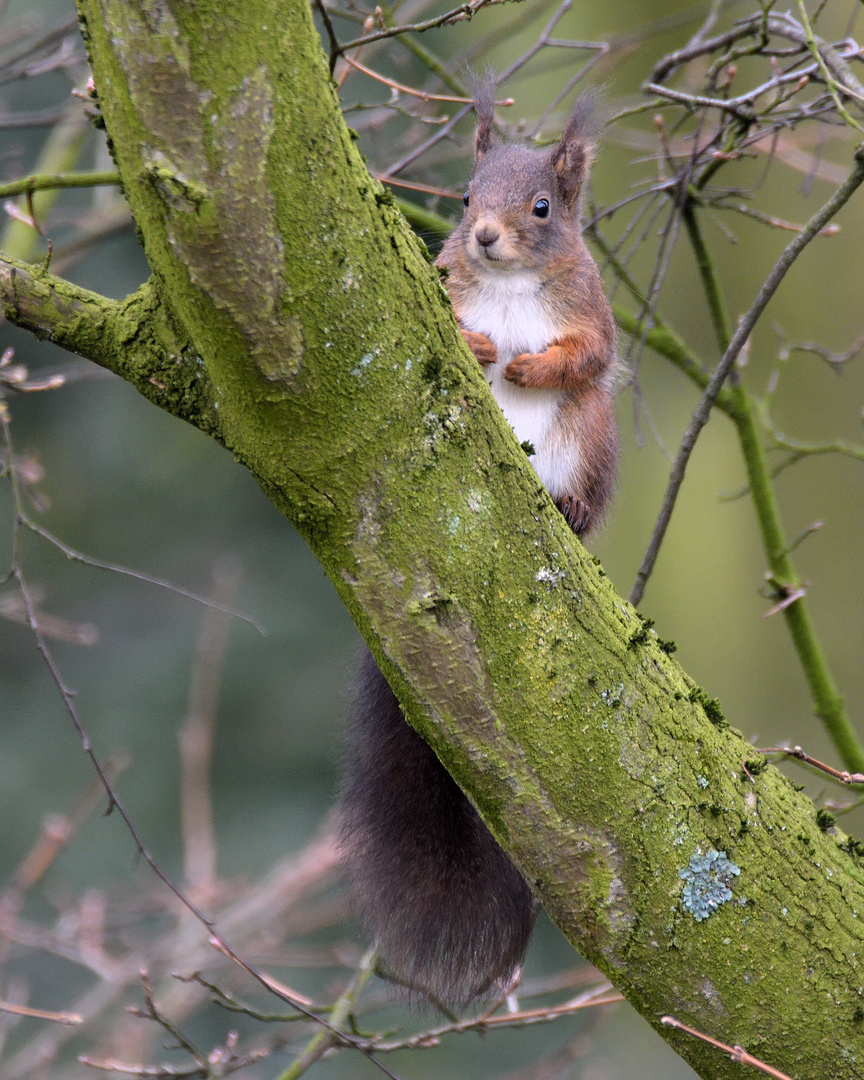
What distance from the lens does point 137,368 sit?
1.28 metres

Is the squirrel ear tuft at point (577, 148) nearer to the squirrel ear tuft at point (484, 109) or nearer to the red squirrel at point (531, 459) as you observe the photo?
the red squirrel at point (531, 459)

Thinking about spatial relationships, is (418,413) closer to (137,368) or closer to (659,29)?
(137,368)

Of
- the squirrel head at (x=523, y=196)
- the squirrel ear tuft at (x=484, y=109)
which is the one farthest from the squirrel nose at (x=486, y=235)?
the squirrel ear tuft at (x=484, y=109)

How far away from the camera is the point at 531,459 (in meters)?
1.88

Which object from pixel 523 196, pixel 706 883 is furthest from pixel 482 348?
pixel 706 883

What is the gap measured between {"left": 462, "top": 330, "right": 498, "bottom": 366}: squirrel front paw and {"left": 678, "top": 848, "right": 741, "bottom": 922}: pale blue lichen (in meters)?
0.88

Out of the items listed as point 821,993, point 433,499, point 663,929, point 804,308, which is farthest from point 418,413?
point 804,308

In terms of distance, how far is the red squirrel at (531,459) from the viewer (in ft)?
5.45

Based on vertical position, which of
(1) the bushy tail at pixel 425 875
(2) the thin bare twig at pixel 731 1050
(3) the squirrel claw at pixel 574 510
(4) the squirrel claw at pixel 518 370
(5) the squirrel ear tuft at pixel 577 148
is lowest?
(2) the thin bare twig at pixel 731 1050

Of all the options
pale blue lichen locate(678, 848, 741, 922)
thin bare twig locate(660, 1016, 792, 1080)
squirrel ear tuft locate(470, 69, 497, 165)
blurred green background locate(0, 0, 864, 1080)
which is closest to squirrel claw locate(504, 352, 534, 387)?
squirrel ear tuft locate(470, 69, 497, 165)

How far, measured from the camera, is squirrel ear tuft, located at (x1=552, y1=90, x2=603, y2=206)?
1.98 m

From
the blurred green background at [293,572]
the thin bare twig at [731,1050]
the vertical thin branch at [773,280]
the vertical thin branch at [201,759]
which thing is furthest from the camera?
the blurred green background at [293,572]

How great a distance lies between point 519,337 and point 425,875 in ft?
2.95

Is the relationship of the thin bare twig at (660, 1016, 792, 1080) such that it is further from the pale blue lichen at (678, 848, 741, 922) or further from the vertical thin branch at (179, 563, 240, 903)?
the vertical thin branch at (179, 563, 240, 903)
